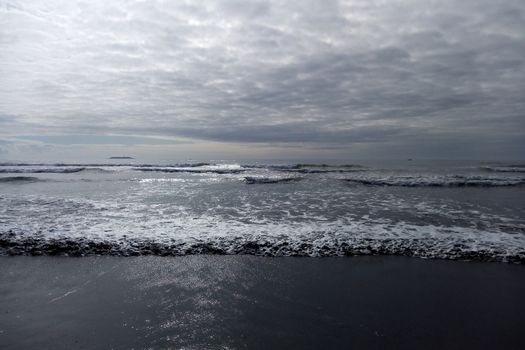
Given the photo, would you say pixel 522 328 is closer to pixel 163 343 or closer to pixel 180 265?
pixel 163 343

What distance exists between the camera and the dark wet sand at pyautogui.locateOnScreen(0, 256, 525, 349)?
4.42 m

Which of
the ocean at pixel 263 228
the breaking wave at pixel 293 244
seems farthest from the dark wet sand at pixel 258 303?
the ocean at pixel 263 228

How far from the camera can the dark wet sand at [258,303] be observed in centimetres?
442

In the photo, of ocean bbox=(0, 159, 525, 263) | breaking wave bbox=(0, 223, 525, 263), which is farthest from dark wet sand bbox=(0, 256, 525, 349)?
ocean bbox=(0, 159, 525, 263)

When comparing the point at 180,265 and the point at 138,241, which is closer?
the point at 180,265

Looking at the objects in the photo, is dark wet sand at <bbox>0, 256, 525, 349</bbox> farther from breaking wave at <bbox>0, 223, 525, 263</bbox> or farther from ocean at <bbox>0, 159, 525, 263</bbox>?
ocean at <bbox>0, 159, 525, 263</bbox>

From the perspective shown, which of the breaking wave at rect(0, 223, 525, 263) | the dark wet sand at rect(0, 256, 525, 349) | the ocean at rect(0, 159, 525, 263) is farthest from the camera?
the ocean at rect(0, 159, 525, 263)

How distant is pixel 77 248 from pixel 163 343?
5364 mm

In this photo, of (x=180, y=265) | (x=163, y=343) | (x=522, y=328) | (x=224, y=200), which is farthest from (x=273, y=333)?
(x=224, y=200)

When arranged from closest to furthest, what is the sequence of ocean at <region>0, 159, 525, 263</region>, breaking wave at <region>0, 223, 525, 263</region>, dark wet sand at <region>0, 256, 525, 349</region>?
dark wet sand at <region>0, 256, 525, 349</region> < breaking wave at <region>0, 223, 525, 263</region> < ocean at <region>0, 159, 525, 263</region>

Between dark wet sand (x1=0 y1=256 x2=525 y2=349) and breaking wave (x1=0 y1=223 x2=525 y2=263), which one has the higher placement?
breaking wave (x1=0 y1=223 x2=525 y2=263)

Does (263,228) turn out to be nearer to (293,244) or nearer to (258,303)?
(293,244)

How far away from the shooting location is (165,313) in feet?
16.6

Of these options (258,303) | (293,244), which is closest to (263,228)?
(293,244)
